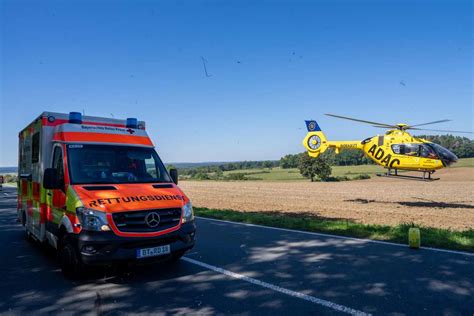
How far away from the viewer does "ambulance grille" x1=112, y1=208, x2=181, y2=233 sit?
5219 millimetres

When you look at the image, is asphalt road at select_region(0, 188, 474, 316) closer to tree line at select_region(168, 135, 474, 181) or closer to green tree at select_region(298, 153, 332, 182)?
tree line at select_region(168, 135, 474, 181)

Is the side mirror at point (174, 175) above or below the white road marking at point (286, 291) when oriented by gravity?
above

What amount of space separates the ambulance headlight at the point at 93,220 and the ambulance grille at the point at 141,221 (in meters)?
A: 0.15

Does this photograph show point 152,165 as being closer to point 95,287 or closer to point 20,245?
point 95,287

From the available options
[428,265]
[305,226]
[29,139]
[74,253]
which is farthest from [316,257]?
[29,139]

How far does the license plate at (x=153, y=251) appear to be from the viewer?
526cm

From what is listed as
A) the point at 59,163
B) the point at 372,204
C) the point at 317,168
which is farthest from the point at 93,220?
the point at 317,168

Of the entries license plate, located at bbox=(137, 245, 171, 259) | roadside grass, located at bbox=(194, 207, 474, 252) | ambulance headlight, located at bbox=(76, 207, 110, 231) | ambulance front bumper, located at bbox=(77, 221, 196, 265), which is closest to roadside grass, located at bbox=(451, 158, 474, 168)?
roadside grass, located at bbox=(194, 207, 474, 252)

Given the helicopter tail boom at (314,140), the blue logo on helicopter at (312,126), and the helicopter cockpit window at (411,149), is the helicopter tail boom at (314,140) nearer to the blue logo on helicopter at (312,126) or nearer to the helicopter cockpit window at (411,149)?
the blue logo on helicopter at (312,126)

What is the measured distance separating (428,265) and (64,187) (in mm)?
6220

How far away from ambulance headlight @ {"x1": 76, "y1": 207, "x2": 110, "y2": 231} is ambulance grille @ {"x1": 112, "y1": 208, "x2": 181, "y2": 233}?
152mm

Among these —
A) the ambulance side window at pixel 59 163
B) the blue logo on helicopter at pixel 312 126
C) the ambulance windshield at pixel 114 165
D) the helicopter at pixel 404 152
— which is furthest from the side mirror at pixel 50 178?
the blue logo on helicopter at pixel 312 126

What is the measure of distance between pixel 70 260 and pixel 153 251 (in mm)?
1334

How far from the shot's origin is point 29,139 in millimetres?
8109
